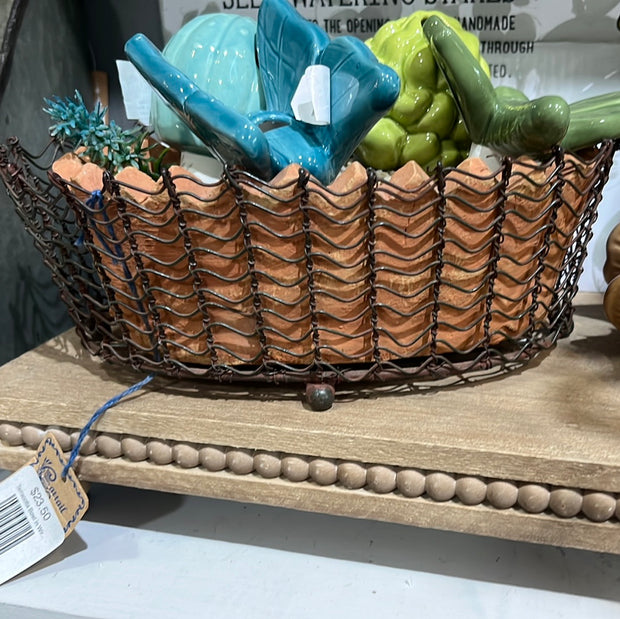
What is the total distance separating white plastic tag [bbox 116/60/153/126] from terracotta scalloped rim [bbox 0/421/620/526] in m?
0.20

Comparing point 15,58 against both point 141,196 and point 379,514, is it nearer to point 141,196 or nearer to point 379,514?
point 141,196

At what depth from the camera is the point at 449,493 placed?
Result: 0.91 ft

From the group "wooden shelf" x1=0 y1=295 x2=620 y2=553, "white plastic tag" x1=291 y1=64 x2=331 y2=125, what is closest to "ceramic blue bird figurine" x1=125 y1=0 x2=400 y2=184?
"white plastic tag" x1=291 y1=64 x2=331 y2=125

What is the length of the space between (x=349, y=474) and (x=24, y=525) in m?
0.18

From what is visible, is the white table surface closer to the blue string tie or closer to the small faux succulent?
the blue string tie

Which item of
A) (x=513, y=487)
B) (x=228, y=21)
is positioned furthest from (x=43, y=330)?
(x=513, y=487)

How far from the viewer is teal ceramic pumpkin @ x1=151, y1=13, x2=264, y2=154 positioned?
0.33 meters

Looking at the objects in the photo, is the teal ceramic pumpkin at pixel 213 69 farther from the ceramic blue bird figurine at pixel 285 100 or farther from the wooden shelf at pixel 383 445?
the wooden shelf at pixel 383 445

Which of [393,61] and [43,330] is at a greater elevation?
[393,61]

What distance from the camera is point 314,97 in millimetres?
287

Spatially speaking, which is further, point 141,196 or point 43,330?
point 43,330

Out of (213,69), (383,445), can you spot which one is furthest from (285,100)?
(383,445)

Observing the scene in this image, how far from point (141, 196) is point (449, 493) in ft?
0.68

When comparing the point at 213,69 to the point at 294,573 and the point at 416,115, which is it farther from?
the point at 294,573
